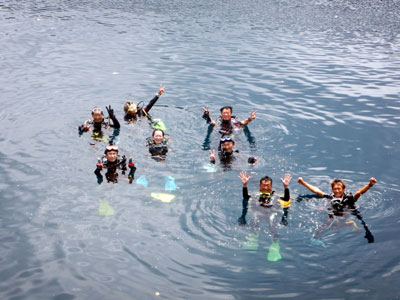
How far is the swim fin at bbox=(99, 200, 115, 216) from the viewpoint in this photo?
1027cm

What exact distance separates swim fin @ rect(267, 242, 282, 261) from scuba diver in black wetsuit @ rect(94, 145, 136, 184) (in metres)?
4.55

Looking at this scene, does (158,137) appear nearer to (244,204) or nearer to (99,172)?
(99,172)

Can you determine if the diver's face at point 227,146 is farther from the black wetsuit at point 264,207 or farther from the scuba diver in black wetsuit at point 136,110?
the scuba diver in black wetsuit at point 136,110

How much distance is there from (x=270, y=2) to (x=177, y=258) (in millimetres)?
36679

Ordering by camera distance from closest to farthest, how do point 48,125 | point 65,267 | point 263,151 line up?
1. point 65,267
2. point 263,151
3. point 48,125

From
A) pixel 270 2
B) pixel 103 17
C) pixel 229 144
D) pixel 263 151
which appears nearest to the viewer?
pixel 229 144

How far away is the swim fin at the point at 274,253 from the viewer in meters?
8.80

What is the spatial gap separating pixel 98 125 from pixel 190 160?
3.96 m

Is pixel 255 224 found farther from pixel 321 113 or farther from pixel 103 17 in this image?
pixel 103 17

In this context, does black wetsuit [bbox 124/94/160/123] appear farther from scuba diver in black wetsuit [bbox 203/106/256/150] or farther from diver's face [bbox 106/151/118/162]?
diver's face [bbox 106/151/118/162]

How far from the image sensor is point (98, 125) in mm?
14859

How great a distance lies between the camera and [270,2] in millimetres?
40781

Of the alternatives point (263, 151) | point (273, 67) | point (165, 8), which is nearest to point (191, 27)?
point (165, 8)

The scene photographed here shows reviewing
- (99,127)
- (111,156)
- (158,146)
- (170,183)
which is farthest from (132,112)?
(170,183)
